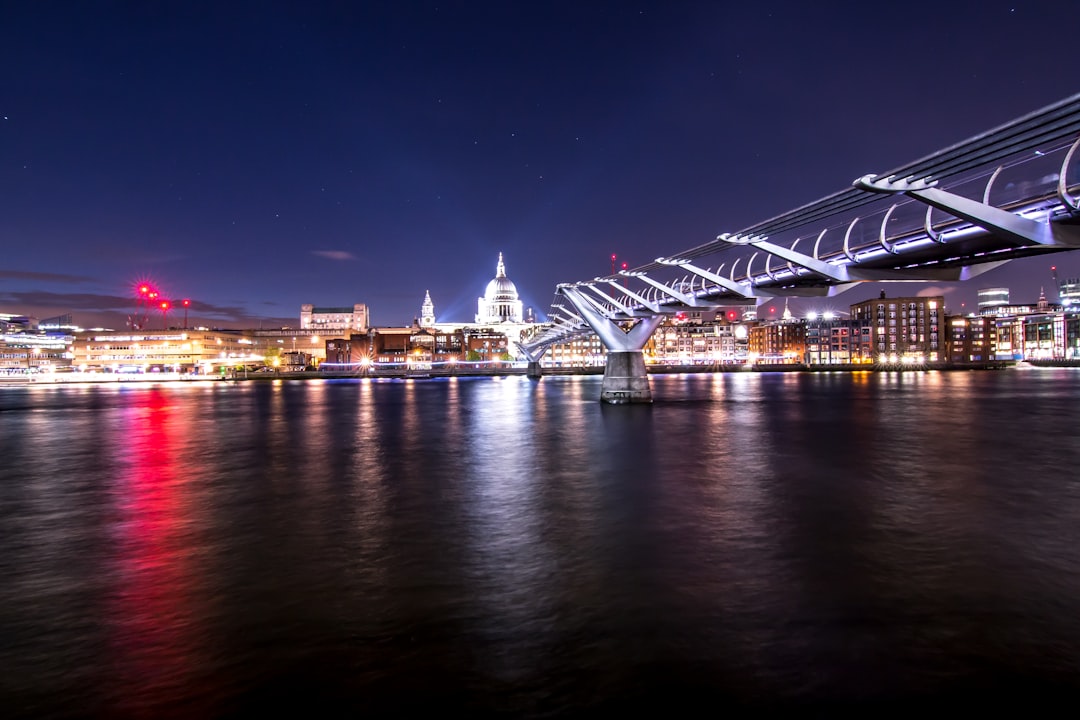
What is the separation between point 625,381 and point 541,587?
4634cm

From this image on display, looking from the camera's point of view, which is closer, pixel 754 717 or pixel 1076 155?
pixel 754 717

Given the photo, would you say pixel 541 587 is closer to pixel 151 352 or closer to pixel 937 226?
pixel 937 226

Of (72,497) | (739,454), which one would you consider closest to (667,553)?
(739,454)

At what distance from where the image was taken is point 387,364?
18412 cm

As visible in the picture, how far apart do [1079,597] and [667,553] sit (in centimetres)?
637

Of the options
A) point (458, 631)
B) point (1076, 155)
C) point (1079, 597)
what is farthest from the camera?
point (1076, 155)

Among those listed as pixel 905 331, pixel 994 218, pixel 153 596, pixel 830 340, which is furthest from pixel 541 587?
pixel 905 331

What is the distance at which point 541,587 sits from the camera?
34.8ft

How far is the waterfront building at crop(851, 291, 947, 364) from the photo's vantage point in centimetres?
18025

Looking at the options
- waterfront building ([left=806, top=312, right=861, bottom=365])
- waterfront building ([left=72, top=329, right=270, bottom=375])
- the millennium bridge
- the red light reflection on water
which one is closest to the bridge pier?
the millennium bridge

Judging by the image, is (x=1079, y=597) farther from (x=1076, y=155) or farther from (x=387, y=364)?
(x=387, y=364)

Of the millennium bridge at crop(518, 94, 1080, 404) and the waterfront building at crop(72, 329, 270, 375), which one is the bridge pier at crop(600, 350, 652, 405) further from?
the waterfront building at crop(72, 329, 270, 375)

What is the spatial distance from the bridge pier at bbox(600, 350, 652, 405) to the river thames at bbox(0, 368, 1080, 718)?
2954 centimetres

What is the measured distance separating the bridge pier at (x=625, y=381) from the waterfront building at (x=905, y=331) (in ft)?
498
